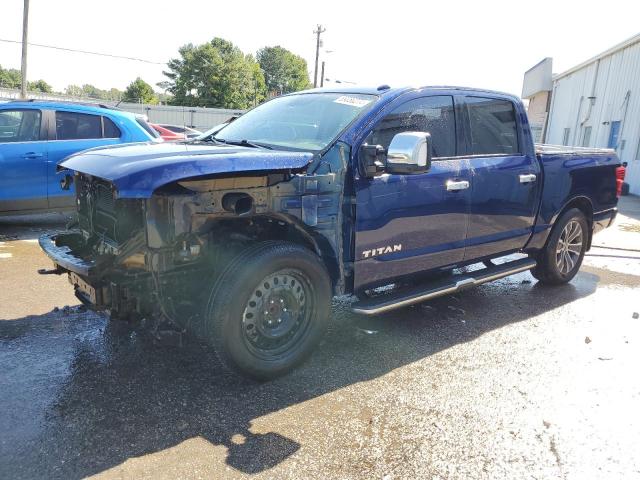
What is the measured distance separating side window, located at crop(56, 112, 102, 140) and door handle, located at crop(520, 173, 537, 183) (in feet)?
19.0

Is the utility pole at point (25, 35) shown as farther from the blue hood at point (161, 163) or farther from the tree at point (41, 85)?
the tree at point (41, 85)

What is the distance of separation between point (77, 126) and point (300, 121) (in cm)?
472

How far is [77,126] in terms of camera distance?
746 cm

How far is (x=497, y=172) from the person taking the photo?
183 inches

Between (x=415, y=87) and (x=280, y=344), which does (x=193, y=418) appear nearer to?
(x=280, y=344)

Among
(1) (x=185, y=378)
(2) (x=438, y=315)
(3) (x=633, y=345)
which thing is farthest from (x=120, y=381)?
(3) (x=633, y=345)

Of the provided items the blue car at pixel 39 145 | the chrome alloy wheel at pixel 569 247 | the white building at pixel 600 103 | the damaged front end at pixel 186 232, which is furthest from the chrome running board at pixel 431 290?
the white building at pixel 600 103

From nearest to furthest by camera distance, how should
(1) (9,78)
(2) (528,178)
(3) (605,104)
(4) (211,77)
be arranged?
(2) (528,178), (3) (605,104), (4) (211,77), (1) (9,78)

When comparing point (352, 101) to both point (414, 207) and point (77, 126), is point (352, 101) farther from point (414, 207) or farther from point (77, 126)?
point (77, 126)

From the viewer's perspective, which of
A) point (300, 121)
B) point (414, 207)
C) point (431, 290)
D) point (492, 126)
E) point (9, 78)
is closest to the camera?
point (414, 207)

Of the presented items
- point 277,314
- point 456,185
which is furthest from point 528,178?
point 277,314

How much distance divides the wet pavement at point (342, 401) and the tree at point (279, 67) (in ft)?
335

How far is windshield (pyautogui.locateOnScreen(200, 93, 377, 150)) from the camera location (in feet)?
12.6

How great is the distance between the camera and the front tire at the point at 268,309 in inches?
124
